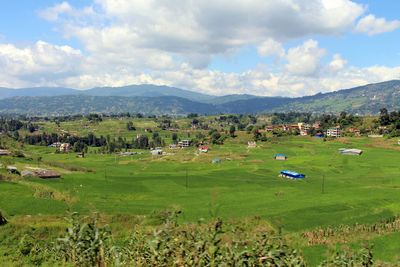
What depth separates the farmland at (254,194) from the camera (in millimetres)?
31825

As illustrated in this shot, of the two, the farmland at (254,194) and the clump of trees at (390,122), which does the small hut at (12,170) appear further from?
the clump of trees at (390,122)

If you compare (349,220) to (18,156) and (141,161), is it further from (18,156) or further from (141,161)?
(18,156)

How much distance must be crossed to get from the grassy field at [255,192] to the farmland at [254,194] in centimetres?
8

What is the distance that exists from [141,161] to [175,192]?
171 feet

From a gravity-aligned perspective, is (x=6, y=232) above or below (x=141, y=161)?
above

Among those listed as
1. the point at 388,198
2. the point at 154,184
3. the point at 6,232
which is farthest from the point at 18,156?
the point at 388,198

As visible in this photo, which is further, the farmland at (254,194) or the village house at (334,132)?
the village house at (334,132)

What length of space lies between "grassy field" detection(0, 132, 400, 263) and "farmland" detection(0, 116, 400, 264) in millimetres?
77

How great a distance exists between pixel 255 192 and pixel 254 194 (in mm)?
1671

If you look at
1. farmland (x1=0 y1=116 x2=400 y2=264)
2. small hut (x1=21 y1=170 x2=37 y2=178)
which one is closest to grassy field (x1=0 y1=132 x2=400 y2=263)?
farmland (x1=0 y1=116 x2=400 y2=264)

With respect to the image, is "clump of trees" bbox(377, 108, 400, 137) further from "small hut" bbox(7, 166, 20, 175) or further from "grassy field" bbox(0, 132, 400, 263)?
"small hut" bbox(7, 166, 20, 175)

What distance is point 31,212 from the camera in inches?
1319

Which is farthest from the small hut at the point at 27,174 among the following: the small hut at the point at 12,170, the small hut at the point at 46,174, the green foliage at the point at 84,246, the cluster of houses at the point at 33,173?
the green foliage at the point at 84,246

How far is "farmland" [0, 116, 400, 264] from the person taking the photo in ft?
104
